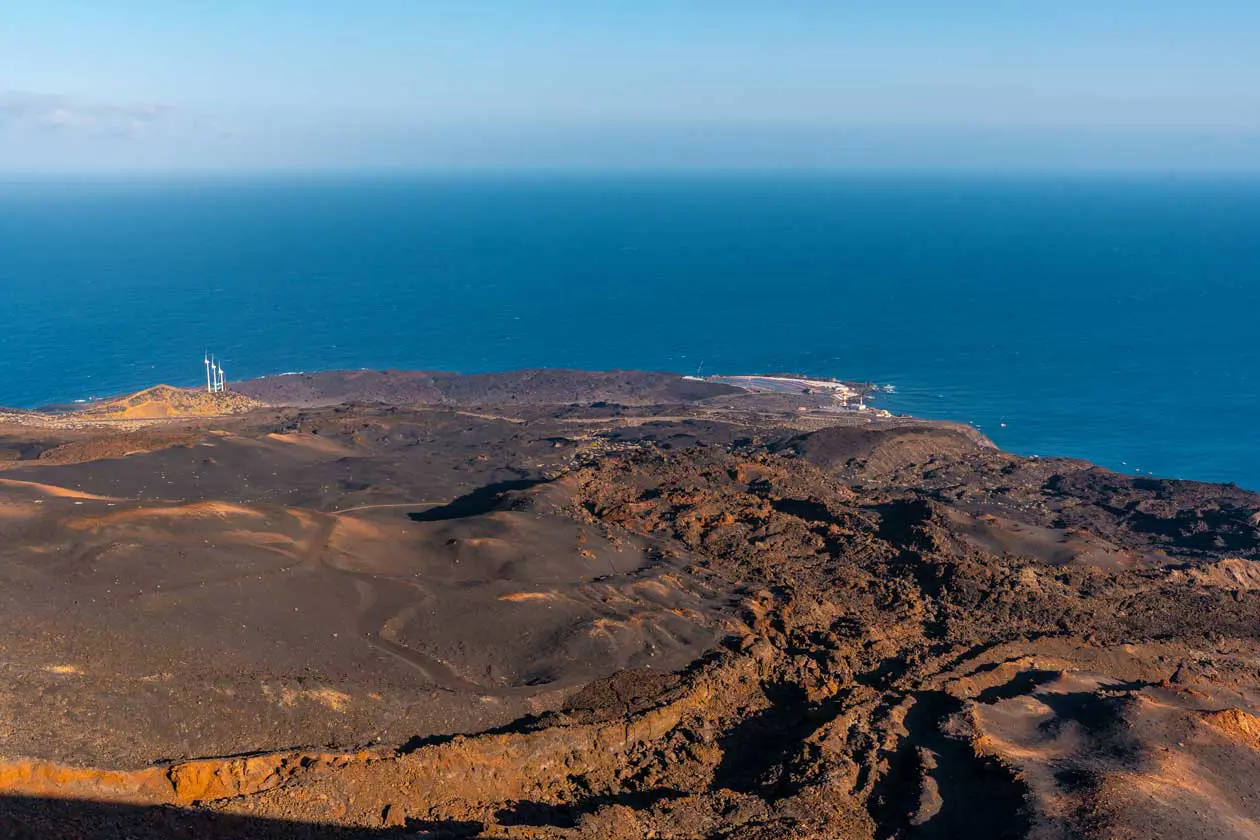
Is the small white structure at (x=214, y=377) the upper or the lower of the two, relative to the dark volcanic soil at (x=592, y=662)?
lower

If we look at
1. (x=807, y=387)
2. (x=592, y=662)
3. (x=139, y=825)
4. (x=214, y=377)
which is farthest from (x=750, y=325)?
(x=139, y=825)

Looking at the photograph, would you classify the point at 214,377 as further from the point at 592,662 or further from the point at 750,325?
the point at 592,662

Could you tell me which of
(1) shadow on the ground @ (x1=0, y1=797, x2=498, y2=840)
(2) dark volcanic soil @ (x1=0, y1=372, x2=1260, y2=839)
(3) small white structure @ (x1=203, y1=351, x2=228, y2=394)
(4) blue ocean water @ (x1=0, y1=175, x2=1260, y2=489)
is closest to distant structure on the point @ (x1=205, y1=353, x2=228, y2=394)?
(3) small white structure @ (x1=203, y1=351, x2=228, y2=394)

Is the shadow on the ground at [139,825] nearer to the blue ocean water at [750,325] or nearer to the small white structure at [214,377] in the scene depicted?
the small white structure at [214,377]

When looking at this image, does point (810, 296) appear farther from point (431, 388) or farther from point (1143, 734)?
point (1143, 734)

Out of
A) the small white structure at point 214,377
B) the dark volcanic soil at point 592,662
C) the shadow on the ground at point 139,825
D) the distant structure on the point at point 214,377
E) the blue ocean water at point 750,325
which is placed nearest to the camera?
the shadow on the ground at point 139,825

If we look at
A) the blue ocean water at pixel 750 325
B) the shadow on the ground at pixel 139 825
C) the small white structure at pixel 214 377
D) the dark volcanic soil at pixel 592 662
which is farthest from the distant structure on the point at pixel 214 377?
the shadow on the ground at pixel 139 825

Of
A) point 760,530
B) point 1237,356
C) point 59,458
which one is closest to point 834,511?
point 760,530

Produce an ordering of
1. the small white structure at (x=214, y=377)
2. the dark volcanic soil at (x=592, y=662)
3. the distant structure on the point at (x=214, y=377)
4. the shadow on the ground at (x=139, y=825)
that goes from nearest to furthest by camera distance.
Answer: the shadow on the ground at (x=139, y=825) < the dark volcanic soil at (x=592, y=662) < the small white structure at (x=214, y=377) < the distant structure on the point at (x=214, y=377)
